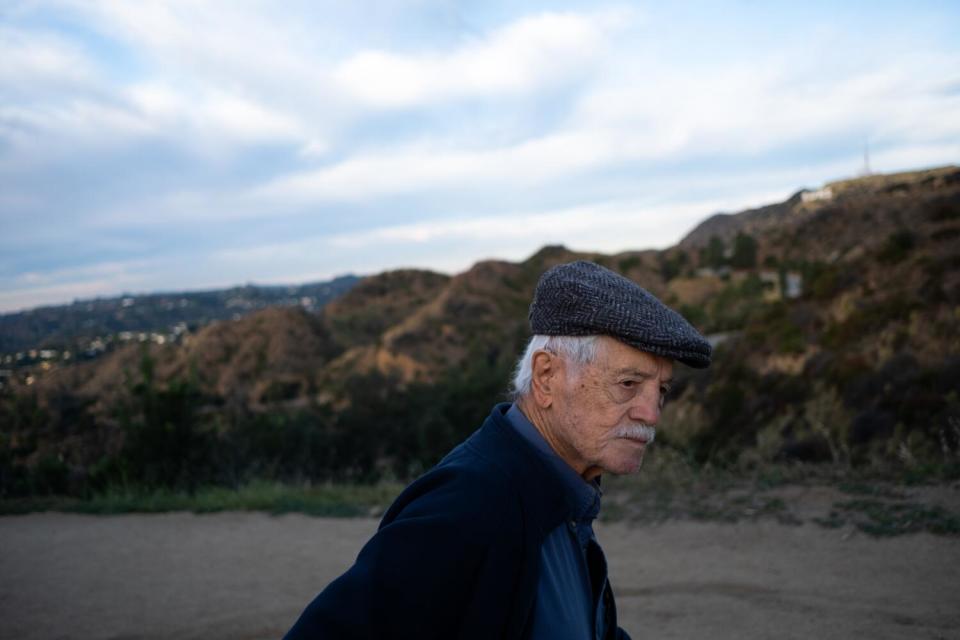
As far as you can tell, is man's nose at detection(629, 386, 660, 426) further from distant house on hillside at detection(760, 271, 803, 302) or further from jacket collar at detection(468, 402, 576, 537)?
distant house on hillside at detection(760, 271, 803, 302)

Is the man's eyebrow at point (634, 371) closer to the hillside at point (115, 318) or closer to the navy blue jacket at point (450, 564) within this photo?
the navy blue jacket at point (450, 564)

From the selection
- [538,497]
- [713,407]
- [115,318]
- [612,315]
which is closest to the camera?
[538,497]

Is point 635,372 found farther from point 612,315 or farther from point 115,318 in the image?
point 115,318

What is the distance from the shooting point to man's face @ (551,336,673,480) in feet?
5.66

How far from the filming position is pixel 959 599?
4.48 meters

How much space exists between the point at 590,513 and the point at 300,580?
487cm

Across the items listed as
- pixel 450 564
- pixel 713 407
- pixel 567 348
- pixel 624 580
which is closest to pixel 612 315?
pixel 567 348

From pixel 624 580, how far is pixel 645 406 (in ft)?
13.7

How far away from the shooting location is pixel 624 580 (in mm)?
5465

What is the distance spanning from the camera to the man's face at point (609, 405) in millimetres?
1727

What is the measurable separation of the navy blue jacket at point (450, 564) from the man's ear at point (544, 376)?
30cm

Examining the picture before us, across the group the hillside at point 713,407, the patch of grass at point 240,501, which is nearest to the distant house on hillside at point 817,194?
the hillside at point 713,407

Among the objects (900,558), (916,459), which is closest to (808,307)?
(916,459)

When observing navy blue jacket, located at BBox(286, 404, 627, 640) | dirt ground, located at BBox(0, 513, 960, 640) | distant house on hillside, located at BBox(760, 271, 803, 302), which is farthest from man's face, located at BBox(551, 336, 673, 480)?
distant house on hillside, located at BBox(760, 271, 803, 302)
